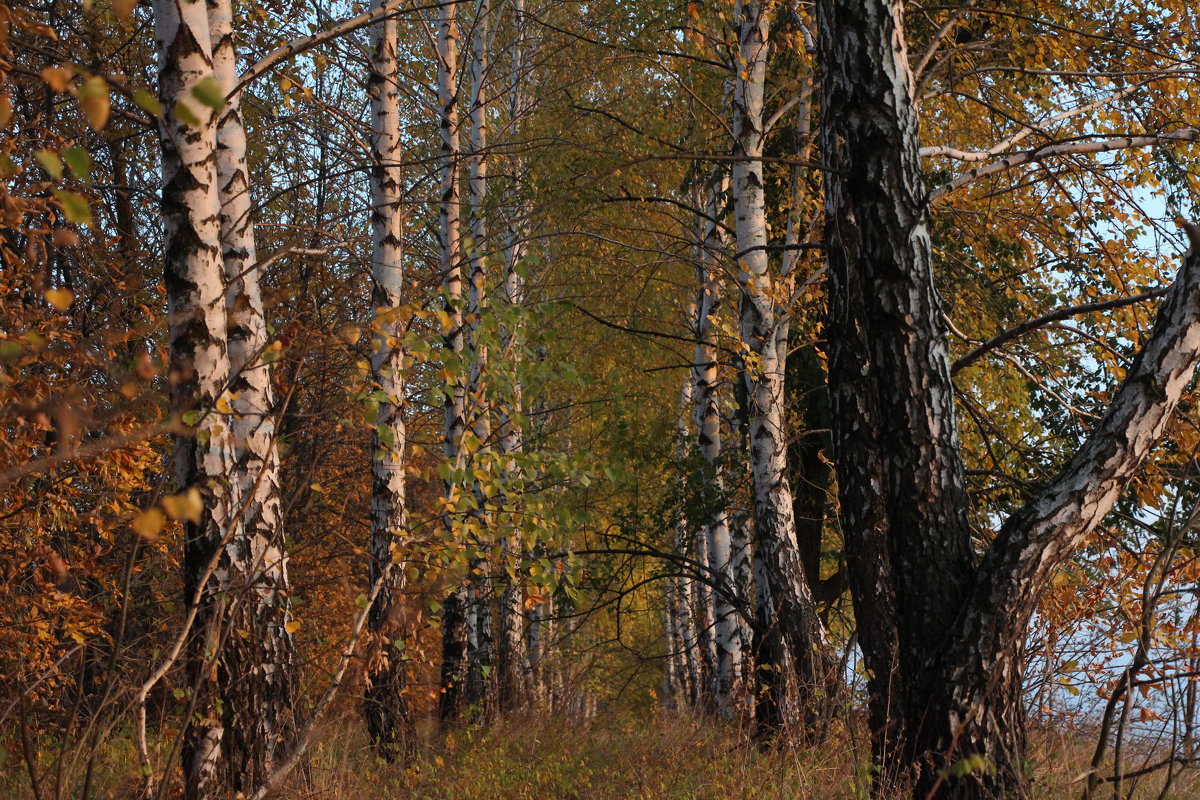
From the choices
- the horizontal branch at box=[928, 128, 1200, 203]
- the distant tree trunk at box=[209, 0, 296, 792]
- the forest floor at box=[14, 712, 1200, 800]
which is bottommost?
the forest floor at box=[14, 712, 1200, 800]

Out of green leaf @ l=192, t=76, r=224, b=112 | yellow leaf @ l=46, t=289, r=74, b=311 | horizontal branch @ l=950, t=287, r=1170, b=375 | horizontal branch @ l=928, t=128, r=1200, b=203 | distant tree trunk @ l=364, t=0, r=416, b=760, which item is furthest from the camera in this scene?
distant tree trunk @ l=364, t=0, r=416, b=760

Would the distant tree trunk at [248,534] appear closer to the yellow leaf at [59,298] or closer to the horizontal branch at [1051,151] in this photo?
the yellow leaf at [59,298]

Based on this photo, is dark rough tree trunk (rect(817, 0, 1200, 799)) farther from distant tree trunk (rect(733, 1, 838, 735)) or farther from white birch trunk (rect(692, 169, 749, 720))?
white birch trunk (rect(692, 169, 749, 720))

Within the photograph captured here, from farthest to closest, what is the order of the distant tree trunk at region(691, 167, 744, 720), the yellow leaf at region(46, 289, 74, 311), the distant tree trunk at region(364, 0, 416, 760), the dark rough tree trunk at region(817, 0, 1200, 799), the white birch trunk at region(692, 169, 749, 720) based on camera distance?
the white birch trunk at region(692, 169, 749, 720) → the distant tree trunk at region(691, 167, 744, 720) → the distant tree trunk at region(364, 0, 416, 760) → the dark rough tree trunk at region(817, 0, 1200, 799) → the yellow leaf at region(46, 289, 74, 311)

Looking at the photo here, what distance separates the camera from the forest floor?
15.3ft

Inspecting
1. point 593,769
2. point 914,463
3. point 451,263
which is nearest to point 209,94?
point 914,463

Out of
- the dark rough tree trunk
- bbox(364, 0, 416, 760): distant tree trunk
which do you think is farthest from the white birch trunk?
the dark rough tree trunk

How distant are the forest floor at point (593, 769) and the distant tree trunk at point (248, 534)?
1.35 feet

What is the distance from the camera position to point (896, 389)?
351 cm

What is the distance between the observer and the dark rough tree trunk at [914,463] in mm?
3199

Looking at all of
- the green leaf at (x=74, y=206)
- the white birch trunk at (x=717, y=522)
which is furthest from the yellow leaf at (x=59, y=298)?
the white birch trunk at (x=717, y=522)

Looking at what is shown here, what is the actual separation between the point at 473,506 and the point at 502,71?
10940 millimetres

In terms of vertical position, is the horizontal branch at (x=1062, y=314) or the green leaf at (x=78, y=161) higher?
the horizontal branch at (x=1062, y=314)

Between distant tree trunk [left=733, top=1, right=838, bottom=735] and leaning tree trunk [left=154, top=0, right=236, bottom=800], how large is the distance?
3.76 metres
